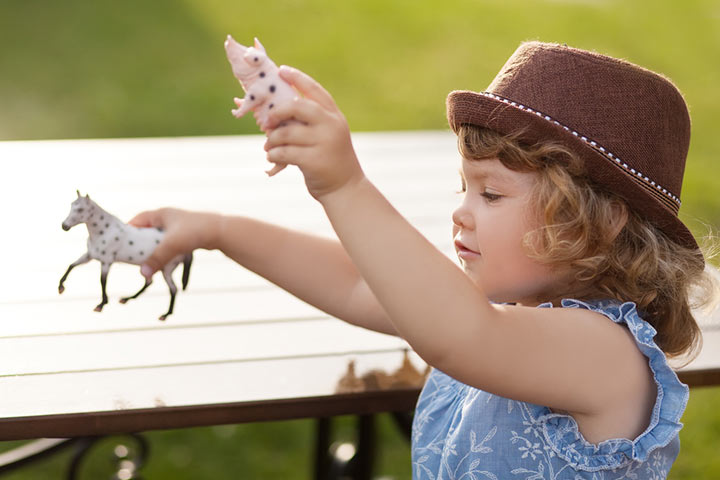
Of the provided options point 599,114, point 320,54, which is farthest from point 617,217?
A: point 320,54

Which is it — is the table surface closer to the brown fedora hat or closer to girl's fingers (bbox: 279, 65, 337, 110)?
the brown fedora hat

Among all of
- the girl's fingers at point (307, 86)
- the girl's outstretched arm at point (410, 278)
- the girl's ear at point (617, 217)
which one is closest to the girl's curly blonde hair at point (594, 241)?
the girl's ear at point (617, 217)

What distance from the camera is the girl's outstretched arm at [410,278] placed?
1146 mm

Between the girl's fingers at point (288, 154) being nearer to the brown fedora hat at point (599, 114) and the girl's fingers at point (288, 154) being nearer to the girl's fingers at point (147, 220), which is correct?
the brown fedora hat at point (599, 114)

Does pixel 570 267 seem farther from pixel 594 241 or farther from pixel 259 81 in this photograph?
pixel 259 81

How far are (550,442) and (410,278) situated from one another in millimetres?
458

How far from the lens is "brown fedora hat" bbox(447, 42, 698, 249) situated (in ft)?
4.56

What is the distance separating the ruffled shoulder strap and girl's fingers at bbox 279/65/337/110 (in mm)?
547

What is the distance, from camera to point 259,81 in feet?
3.81

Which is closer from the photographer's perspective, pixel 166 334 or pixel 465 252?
pixel 465 252

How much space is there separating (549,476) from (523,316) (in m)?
0.32

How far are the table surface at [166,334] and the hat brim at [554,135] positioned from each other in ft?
0.80

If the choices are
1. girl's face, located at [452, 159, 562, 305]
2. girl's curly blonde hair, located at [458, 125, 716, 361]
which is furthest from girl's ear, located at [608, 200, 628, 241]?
girl's face, located at [452, 159, 562, 305]

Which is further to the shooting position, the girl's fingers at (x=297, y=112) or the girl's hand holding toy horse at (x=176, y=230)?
the girl's hand holding toy horse at (x=176, y=230)
